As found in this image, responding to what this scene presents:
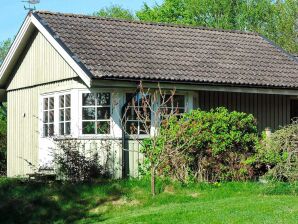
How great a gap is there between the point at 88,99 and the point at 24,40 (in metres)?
4.41

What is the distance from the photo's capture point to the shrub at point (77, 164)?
757 inches

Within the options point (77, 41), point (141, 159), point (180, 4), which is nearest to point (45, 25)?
point (77, 41)

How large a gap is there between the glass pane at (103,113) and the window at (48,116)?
2.29 meters

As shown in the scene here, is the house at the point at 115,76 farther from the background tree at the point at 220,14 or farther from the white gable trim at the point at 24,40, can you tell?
the background tree at the point at 220,14

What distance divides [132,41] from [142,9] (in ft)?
127

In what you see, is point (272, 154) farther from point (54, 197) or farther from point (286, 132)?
point (54, 197)

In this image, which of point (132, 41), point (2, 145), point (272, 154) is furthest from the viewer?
point (2, 145)

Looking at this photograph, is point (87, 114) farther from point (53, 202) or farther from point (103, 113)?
point (53, 202)

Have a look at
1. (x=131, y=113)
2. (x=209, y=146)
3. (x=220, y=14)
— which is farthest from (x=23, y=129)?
(x=220, y=14)

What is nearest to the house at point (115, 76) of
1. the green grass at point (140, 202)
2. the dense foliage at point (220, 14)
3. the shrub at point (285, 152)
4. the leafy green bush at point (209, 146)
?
the leafy green bush at point (209, 146)

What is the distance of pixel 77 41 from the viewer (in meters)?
21.1

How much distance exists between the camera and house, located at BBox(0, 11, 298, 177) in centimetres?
2016

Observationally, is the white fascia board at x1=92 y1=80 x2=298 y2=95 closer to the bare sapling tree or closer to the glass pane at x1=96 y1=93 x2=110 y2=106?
the bare sapling tree

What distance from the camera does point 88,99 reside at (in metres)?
20.5
